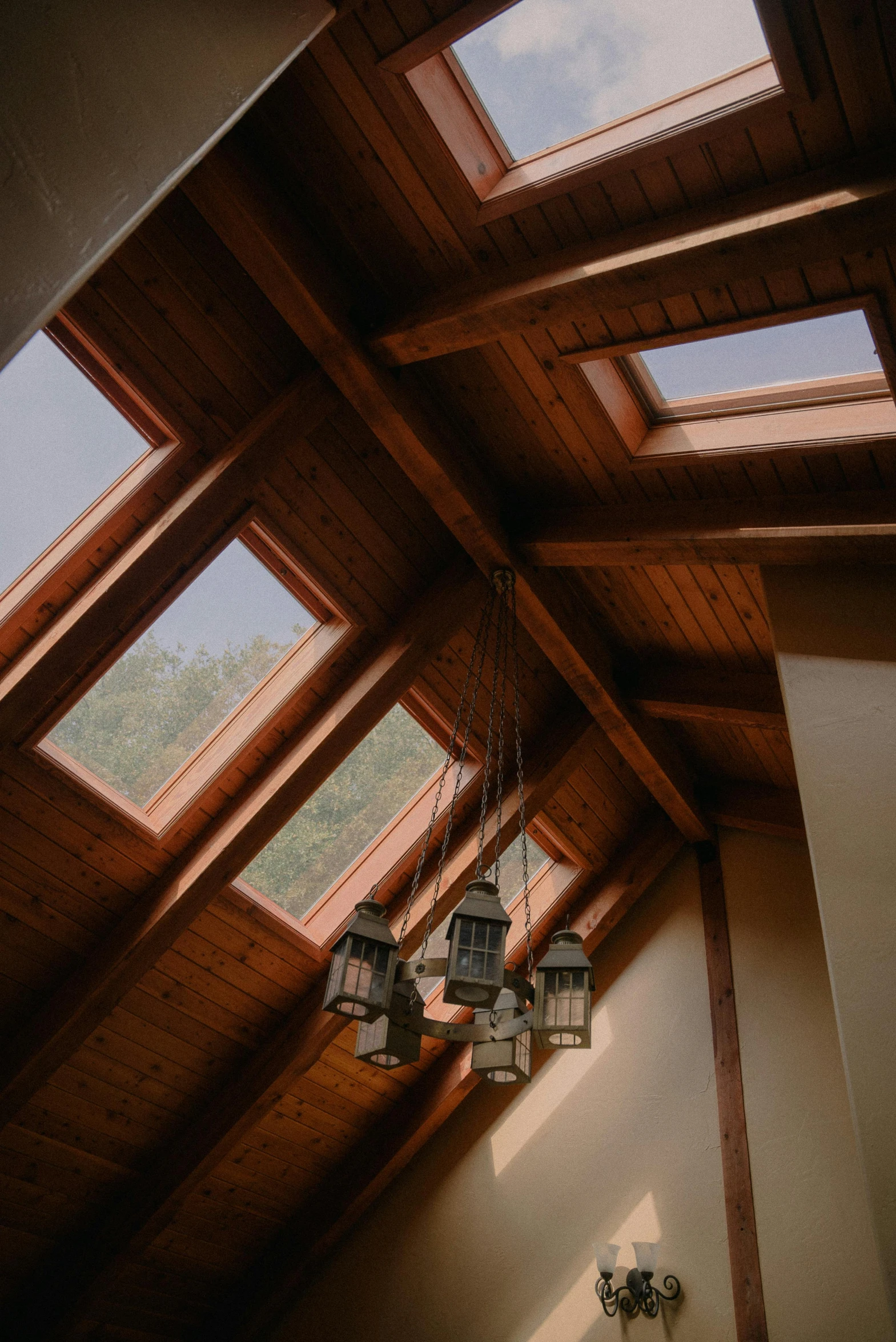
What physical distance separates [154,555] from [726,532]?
1745 mm

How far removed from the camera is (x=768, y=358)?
271cm

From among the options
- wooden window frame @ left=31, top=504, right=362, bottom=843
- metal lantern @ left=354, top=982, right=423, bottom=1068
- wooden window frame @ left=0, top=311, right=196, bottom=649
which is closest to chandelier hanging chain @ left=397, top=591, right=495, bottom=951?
wooden window frame @ left=31, top=504, right=362, bottom=843

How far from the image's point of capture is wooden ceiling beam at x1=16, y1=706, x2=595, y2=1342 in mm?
4125

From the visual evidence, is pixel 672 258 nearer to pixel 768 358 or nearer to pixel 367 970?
pixel 768 358

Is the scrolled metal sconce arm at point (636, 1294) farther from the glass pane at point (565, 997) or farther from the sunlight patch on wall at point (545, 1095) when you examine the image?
the glass pane at point (565, 997)

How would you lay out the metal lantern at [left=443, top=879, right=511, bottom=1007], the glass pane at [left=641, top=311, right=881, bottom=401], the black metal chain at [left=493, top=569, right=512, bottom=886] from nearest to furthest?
the metal lantern at [left=443, top=879, right=511, bottom=1007] → the glass pane at [left=641, top=311, right=881, bottom=401] → the black metal chain at [left=493, top=569, right=512, bottom=886]

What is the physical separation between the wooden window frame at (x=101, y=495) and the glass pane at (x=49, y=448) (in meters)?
0.02

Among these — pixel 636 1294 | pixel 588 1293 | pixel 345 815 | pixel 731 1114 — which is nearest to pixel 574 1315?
pixel 588 1293

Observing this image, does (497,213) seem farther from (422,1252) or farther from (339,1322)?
(339,1322)

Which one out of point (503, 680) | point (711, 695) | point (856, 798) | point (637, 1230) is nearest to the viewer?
point (856, 798)

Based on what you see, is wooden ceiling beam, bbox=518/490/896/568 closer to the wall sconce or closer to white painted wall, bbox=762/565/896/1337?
white painted wall, bbox=762/565/896/1337

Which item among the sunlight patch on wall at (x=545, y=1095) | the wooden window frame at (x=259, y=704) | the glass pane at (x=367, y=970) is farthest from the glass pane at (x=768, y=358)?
the sunlight patch on wall at (x=545, y=1095)

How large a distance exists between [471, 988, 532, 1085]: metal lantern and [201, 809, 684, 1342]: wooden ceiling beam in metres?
2.31

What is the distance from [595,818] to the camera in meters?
4.87
